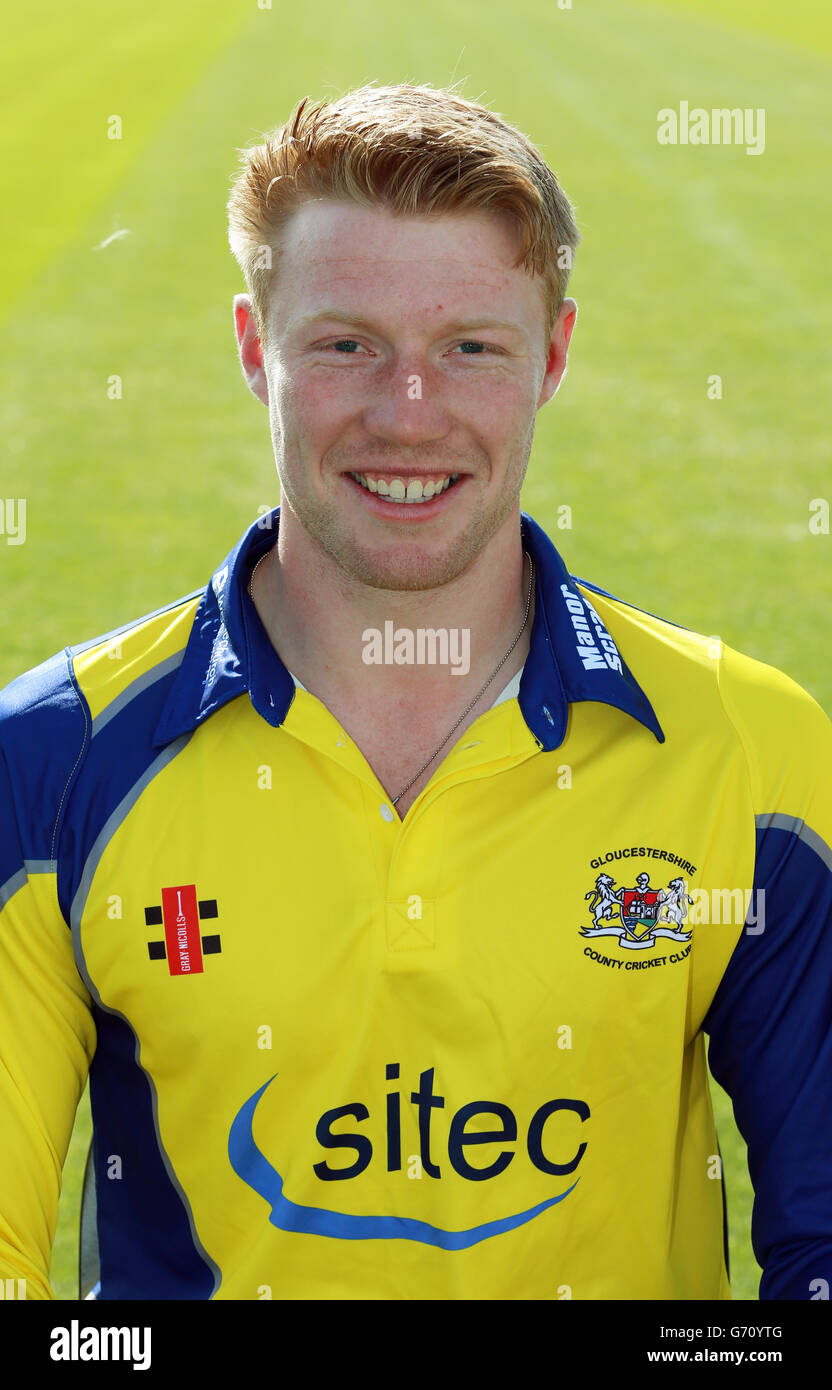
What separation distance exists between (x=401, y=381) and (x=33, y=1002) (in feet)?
3.08

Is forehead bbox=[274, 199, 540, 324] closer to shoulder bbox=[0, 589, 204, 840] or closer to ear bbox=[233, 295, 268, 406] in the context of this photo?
ear bbox=[233, 295, 268, 406]

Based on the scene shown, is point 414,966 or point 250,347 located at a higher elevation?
point 250,347

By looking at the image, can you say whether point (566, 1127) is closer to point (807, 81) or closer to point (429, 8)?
point (807, 81)

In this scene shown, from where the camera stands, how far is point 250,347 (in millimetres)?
2105

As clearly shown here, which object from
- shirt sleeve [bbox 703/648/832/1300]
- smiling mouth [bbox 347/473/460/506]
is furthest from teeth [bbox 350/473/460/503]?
shirt sleeve [bbox 703/648/832/1300]

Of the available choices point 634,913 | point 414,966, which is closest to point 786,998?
point 634,913

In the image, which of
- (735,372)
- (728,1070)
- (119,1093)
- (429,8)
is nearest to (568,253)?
(728,1070)

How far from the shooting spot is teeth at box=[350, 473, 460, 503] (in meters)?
1.91

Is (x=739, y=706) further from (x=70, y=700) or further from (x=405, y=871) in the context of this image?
(x=70, y=700)

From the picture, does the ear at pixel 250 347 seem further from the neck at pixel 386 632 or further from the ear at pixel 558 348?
the ear at pixel 558 348

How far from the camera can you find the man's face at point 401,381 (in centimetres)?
188

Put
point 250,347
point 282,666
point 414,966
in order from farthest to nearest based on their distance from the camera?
point 250,347 < point 282,666 < point 414,966

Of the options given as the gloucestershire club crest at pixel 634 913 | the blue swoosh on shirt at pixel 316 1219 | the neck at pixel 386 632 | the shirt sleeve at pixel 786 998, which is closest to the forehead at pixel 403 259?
the neck at pixel 386 632

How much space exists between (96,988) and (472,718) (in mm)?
625
